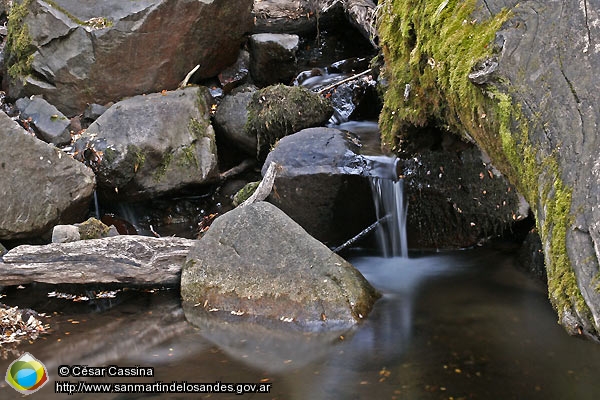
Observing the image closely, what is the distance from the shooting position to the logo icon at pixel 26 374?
4.43 metres

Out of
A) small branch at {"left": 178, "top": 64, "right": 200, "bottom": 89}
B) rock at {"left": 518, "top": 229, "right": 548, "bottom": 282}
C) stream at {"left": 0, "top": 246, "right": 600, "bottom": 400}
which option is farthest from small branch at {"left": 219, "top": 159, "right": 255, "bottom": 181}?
rock at {"left": 518, "top": 229, "right": 548, "bottom": 282}

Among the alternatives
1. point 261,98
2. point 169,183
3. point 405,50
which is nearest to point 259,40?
point 261,98

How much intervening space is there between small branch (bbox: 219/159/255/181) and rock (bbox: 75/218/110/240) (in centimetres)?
274

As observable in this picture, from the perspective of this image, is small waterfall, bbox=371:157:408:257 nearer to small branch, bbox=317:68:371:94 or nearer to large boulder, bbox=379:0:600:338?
large boulder, bbox=379:0:600:338

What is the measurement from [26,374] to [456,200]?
4.51 metres

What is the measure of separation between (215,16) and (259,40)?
96 cm

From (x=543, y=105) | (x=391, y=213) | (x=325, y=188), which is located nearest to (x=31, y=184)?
(x=325, y=188)

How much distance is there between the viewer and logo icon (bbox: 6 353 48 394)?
4426mm

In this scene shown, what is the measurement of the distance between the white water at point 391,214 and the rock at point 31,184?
3624 mm

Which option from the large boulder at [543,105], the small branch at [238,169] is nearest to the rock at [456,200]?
the large boulder at [543,105]

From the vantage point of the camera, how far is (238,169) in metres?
9.48

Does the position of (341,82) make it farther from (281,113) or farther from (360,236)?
(360,236)

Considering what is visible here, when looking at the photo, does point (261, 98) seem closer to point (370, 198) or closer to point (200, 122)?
point (200, 122)

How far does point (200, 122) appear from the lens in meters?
9.20
